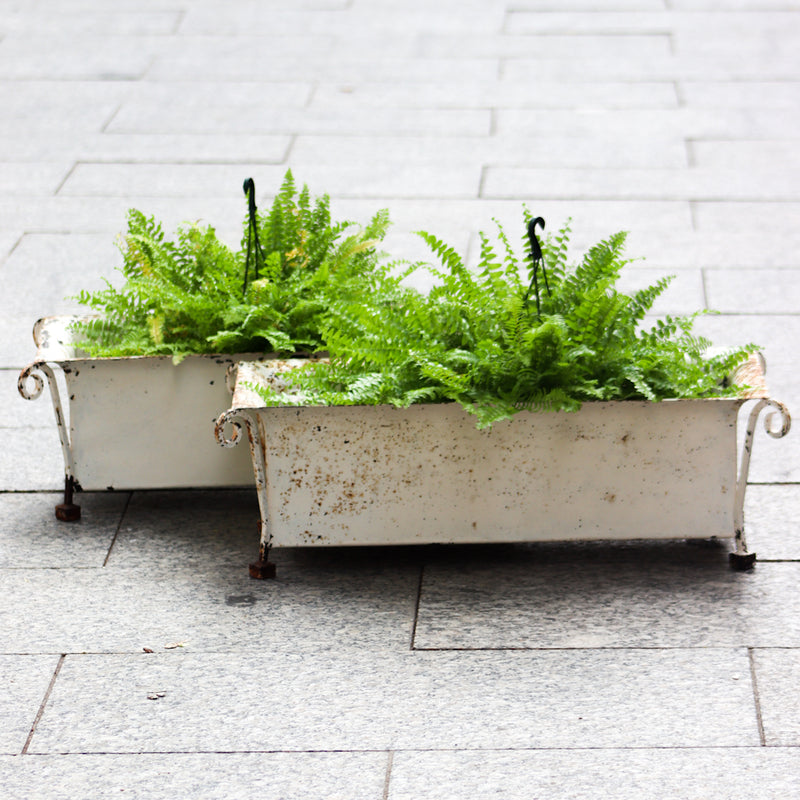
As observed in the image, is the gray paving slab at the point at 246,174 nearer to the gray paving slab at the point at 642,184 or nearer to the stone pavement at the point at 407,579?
the stone pavement at the point at 407,579

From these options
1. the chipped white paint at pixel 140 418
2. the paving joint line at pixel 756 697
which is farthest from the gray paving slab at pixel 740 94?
the paving joint line at pixel 756 697

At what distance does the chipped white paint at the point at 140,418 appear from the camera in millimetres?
4832

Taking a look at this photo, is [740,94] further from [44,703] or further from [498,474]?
[44,703]

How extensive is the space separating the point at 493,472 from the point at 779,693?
1204mm

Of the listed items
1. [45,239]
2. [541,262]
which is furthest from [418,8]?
Result: [541,262]

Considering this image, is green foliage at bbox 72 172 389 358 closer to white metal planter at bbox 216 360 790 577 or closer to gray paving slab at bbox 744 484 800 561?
white metal planter at bbox 216 360 790 577

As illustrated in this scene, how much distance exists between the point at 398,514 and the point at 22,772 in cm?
153

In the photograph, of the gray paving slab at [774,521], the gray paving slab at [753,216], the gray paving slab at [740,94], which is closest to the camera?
the gray paving slab at [774,521]

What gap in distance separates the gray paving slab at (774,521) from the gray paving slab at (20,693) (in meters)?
2.64

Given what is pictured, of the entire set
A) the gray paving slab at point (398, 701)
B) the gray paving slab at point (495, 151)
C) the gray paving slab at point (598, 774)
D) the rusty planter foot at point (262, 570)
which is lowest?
the gray paving slab at point (598, 774)

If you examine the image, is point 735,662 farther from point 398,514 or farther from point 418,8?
point 418,8

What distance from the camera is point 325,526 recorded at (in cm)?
452

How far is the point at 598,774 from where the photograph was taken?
3662 millimetres

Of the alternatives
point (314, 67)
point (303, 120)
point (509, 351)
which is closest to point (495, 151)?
point (303, 120)
